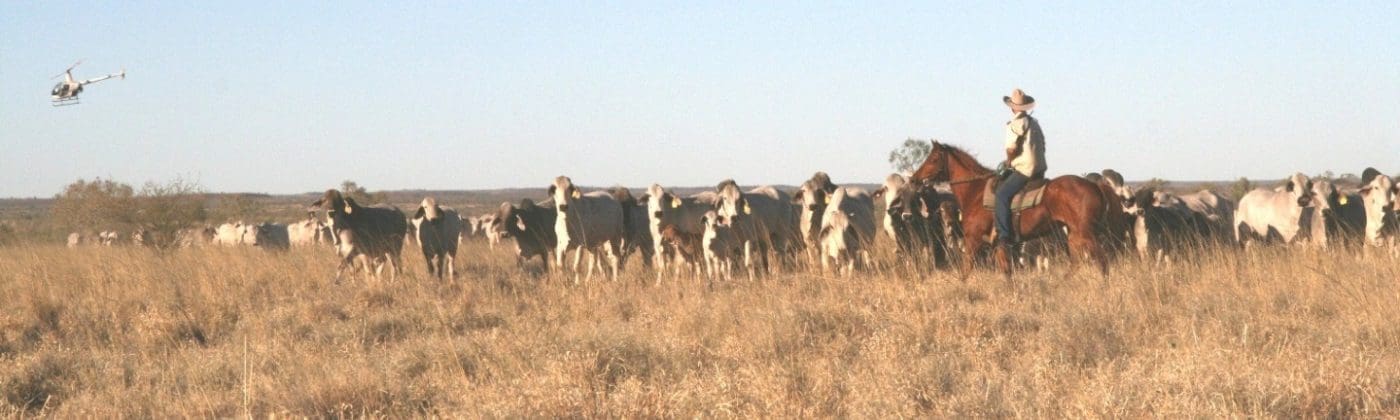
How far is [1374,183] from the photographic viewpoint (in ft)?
59.5

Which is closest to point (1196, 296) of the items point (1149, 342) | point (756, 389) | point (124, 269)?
point (1149, 342)

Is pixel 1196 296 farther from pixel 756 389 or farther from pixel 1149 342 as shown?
→ pixel 756 389

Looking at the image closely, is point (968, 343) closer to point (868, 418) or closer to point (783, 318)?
point (783, 318)

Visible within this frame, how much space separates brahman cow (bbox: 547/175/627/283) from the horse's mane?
17.5 ft

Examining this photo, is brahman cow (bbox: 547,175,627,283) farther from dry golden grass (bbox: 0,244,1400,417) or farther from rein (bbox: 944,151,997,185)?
rein (bbox: 944,151,997,185)

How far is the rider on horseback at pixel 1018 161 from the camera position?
15367mm

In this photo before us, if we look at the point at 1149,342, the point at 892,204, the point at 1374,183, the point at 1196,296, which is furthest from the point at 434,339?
the point at 1374,183

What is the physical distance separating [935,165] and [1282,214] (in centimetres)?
627

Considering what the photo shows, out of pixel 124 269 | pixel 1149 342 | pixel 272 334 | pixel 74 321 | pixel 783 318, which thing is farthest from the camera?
pixel 124 269

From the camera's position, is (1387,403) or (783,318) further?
(783,318)

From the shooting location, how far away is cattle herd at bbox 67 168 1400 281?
689 inches

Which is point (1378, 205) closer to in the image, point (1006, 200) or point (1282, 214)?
point (1282, 214)

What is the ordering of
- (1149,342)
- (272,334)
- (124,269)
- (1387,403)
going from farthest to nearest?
(124,269) → (272,334) → (1149,342) → (1387,403)

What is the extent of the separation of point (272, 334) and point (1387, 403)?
32.0 ft
